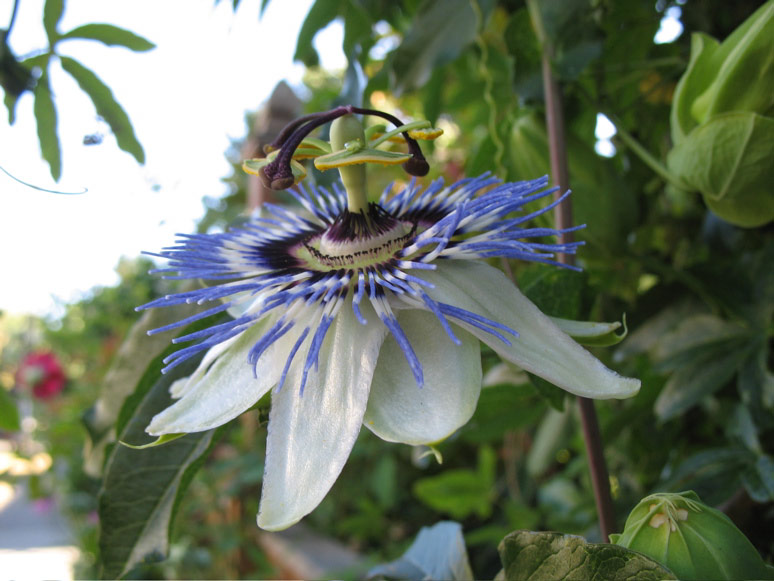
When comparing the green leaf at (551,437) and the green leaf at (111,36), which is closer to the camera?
the green leaf at (111,36)

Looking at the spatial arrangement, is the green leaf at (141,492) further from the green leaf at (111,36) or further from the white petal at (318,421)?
the green leaf at (111,36)

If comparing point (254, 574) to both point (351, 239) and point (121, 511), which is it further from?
point (351, 239)

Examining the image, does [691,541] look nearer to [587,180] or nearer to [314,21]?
[587,180]

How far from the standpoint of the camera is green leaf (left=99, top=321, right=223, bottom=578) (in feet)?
2.15

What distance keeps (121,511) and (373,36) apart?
87cm

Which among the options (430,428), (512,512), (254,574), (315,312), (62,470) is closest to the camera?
(430,428)

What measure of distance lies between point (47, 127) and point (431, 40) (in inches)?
21.6

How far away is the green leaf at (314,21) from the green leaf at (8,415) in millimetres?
813

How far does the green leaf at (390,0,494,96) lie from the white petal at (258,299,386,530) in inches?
20.5

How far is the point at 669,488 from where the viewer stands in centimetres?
81

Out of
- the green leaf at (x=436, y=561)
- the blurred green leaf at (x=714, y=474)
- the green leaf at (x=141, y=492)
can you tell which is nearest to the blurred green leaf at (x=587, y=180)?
the blurred green leaf at (x=714, y=474)

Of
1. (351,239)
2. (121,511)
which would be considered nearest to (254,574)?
(121,511)

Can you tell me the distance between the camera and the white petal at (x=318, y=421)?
456 mm

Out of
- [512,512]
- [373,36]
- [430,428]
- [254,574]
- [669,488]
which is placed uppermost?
[373,36]
